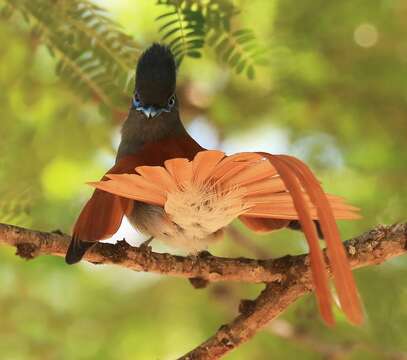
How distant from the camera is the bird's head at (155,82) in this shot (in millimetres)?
2328

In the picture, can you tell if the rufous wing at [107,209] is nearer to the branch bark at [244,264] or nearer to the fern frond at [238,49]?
the branch bark at [244,264]

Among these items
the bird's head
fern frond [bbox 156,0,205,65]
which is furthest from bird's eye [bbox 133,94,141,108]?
fern frond [bbox 156,0,205,65]

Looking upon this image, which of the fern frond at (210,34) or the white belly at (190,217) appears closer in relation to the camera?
the white belly at (190,217)

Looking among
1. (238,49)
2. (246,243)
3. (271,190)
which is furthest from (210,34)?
(246,243)

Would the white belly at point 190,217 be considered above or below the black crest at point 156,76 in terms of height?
below

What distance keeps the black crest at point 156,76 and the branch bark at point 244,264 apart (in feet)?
2.10

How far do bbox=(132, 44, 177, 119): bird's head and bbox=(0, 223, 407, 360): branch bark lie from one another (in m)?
0.64

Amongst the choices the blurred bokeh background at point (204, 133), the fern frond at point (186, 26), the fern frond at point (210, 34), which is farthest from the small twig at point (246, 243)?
the fern frond at point (186, 26)

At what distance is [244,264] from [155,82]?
27.9 inches

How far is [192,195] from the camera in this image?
1.83 meters

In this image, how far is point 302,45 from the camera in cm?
287

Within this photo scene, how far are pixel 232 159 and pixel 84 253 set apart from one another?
0.43 meters

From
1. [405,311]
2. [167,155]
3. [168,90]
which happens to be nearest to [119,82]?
[168,90]

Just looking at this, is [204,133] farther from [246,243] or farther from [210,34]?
[210,34]
